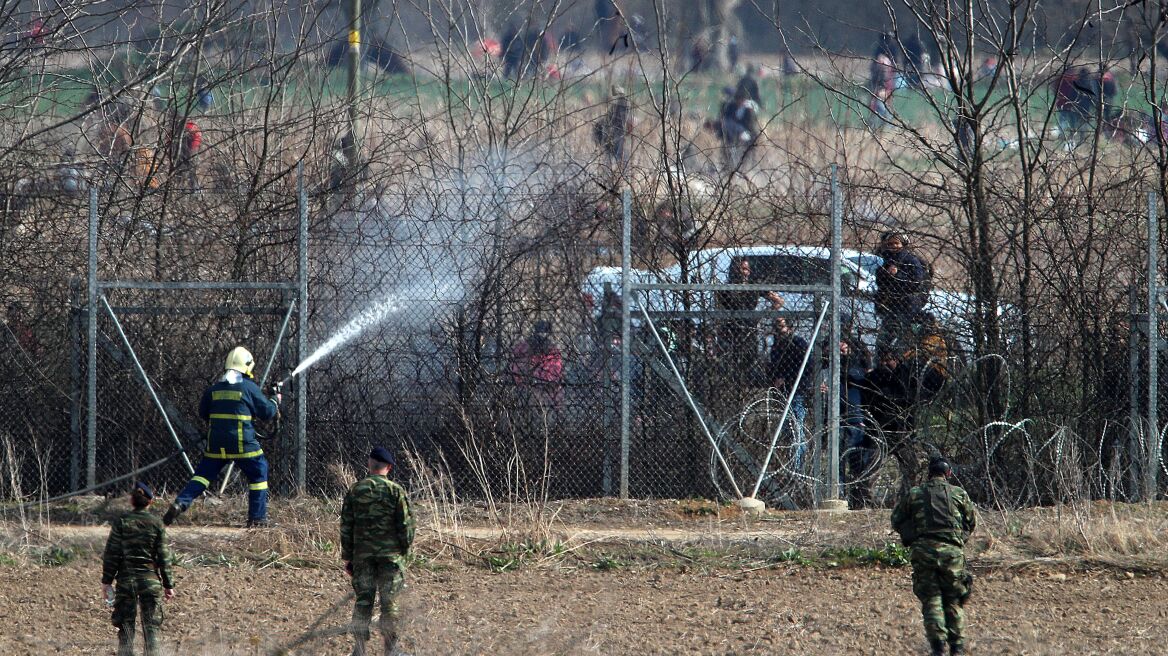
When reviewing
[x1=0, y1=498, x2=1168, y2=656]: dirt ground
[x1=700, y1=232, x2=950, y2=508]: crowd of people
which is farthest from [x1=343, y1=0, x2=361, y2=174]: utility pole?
[x1=700, y1=232, x2=950, y2=508]: crowd of people

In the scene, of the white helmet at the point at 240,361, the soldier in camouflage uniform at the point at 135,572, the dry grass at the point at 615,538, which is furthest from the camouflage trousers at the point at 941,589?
the white helmet at the point at 240,361

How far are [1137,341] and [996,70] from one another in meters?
2.65

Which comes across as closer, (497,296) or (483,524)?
(483,524)

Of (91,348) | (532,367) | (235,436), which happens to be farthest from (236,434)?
(532,367)

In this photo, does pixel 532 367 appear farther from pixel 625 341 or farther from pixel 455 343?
pixel 625 341

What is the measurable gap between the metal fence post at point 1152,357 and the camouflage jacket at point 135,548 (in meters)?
7.18

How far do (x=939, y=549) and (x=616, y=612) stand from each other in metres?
1.85

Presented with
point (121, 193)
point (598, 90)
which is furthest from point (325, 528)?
point (598, 90)

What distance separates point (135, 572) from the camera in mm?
5996

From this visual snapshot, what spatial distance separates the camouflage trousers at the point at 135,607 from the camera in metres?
5.98

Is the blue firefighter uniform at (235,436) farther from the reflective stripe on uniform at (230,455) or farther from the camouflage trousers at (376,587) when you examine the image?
the camouflage trousers at (376,587)

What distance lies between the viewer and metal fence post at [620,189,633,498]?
31.1 ft

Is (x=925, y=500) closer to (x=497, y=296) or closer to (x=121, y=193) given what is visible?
(x=497, y=296)

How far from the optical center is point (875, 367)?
10320 millimetres
